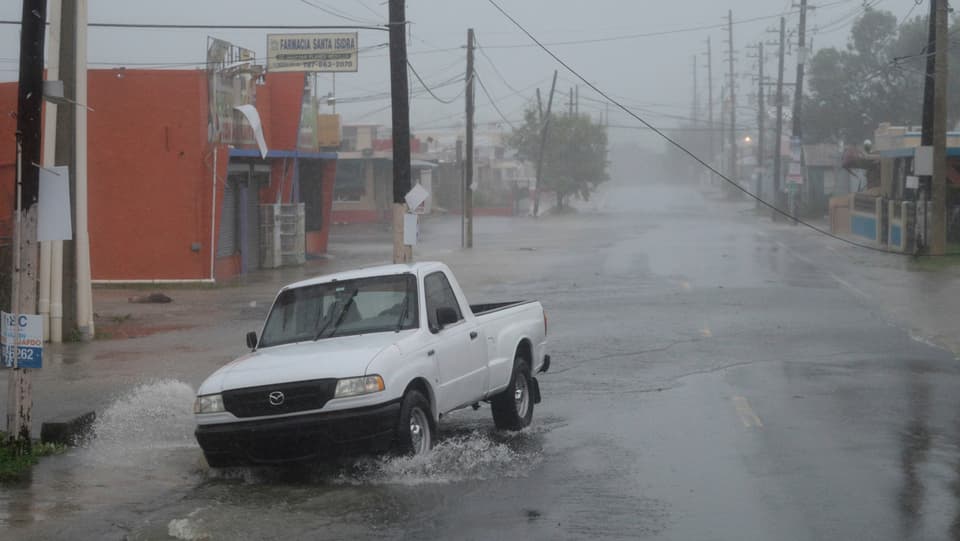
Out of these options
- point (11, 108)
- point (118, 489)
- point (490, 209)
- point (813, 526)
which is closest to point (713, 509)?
point (813, 526)

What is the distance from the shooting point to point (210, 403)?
30.0ft

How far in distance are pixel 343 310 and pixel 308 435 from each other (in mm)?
1693

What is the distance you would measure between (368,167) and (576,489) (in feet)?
197

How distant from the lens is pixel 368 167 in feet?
223

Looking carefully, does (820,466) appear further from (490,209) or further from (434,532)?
(490,209)

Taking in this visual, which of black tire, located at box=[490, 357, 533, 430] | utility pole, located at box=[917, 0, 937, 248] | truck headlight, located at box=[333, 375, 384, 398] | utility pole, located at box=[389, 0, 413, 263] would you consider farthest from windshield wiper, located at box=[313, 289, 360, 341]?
utility pole, located at box=[917, 0, 937, 248]

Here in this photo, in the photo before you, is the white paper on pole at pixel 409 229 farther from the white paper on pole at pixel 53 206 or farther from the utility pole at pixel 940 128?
the utility pole at pixel 940 128

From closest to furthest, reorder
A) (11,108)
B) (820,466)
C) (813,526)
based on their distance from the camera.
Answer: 1. (813,526)
2. (820,466)
3. (11,108)

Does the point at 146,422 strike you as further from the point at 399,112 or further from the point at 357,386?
the point at 399,112

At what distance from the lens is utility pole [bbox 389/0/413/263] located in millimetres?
20938

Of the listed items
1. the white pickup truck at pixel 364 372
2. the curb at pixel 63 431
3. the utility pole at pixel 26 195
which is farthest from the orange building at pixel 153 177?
the white pickup truck at pixel 364 372

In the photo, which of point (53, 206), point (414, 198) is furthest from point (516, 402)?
point (414, 198)

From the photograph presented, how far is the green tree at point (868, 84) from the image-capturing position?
7631 centimetres

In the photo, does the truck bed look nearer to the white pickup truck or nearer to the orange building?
the white pickup truck
